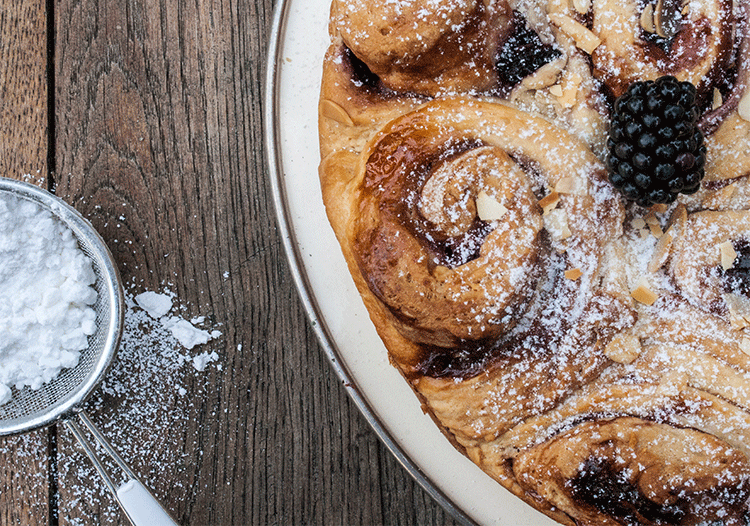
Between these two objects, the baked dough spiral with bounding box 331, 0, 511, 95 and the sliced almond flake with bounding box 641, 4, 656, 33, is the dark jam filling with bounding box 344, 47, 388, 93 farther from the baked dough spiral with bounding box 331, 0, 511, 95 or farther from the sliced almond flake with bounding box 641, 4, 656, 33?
the sliced almond flake with bounding box 641, 4, 656, 33

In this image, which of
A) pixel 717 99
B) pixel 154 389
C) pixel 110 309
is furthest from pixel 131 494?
pixel 717 99

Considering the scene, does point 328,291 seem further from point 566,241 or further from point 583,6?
point 583,6

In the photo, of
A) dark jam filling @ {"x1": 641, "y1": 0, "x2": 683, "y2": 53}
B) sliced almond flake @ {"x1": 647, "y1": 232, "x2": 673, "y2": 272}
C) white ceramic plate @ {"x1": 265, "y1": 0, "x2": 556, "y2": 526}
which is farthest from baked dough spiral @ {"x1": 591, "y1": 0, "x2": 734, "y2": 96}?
white ceramic plate @ {"x1": 265, "y1": 0, "x2": 556, "y2": 526}

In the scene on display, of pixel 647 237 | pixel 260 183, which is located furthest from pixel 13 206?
pixel 647 237

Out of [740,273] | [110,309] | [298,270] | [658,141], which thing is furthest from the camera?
[110,309]

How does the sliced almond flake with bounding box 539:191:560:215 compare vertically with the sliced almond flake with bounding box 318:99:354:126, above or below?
below

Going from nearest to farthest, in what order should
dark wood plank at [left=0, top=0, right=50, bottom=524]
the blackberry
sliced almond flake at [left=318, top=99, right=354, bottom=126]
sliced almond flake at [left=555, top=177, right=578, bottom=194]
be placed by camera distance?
1. the blackberry
2. sliced almond flake at [left=555, top=177, right=578, bottom=194]
3. sliced almond flake at [left=318, top=99, right=354, bottom=126]
4. dark wood plank at [left=0, top=0, right=50, bottom=524]

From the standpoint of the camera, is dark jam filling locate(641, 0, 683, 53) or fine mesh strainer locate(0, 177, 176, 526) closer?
dark jam filling locate(641, 0, 683, 53)

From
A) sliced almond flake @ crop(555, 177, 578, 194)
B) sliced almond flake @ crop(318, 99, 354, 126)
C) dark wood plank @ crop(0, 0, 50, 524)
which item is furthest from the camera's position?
dark wood plank @ crop(0, 0, 50, 524)
